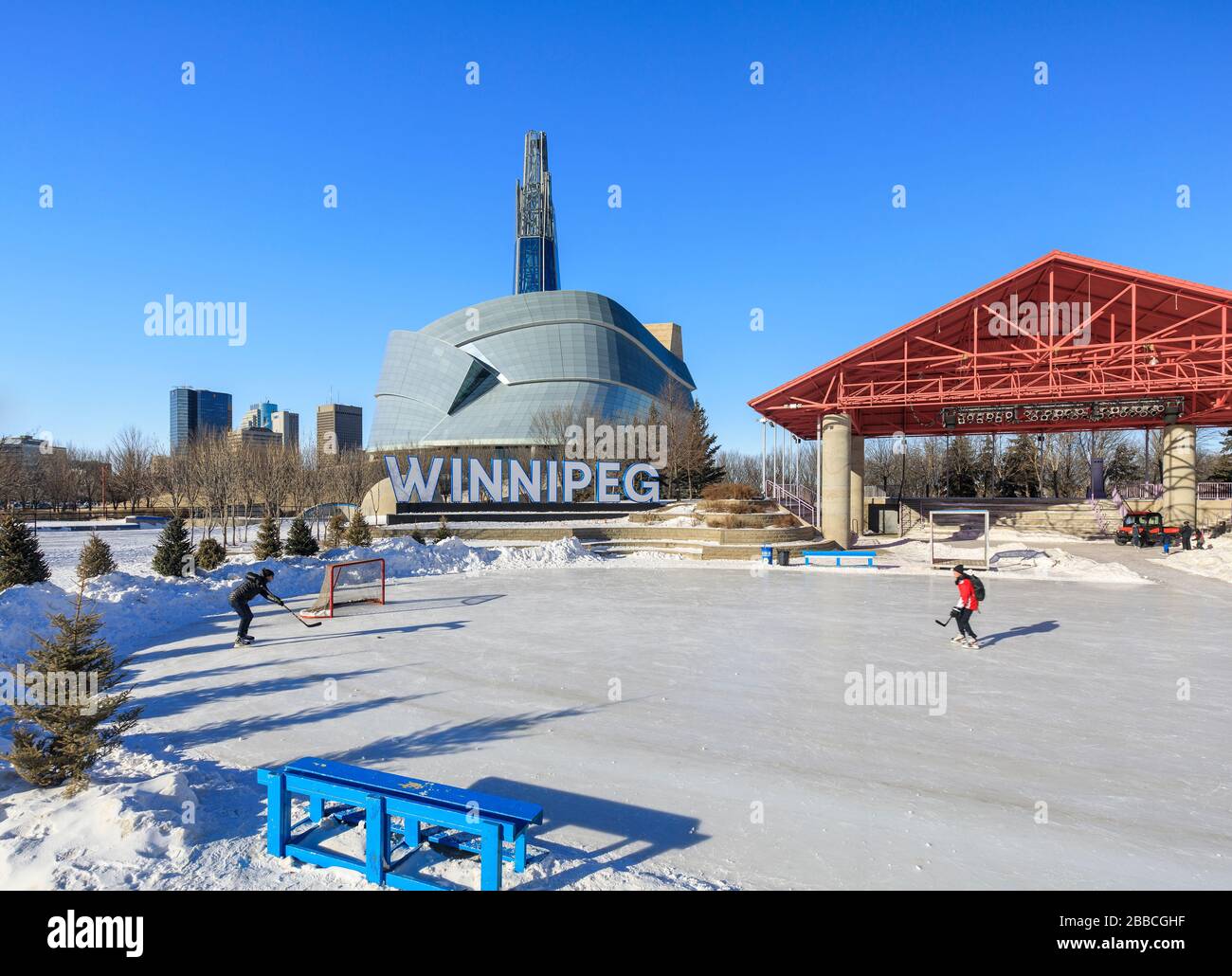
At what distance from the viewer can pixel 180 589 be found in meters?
12.6

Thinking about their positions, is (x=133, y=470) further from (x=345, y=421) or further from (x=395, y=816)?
(x=345, y=421)

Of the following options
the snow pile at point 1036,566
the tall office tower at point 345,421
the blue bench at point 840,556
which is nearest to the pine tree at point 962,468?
the snow pile at point 1036,566

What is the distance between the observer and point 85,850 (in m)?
3.59

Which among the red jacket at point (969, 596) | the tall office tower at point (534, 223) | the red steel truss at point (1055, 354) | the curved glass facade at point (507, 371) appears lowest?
the red jacket at point (969, 596)

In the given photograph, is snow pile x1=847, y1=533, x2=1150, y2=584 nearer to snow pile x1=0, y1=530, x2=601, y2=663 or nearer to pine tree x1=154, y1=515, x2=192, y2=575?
snow pile x1=0, y1=530, x2=601, y2=663

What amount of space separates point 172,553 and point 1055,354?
27403mm

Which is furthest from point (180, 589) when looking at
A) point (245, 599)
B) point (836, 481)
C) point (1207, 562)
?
point (1207, 562)

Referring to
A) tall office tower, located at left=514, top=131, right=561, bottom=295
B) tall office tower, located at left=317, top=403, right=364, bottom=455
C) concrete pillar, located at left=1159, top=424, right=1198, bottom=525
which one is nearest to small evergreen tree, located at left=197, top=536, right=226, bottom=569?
concrete pillar, located at left=1159, top=424, right=1198, bottom=525

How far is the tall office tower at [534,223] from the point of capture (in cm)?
15350

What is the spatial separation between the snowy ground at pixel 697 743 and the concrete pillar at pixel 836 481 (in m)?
12.1

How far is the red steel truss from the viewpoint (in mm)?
21266

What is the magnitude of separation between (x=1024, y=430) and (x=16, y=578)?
3779 cm

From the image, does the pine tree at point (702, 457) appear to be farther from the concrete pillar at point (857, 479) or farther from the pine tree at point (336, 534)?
the pine tree at point (336, 534)
